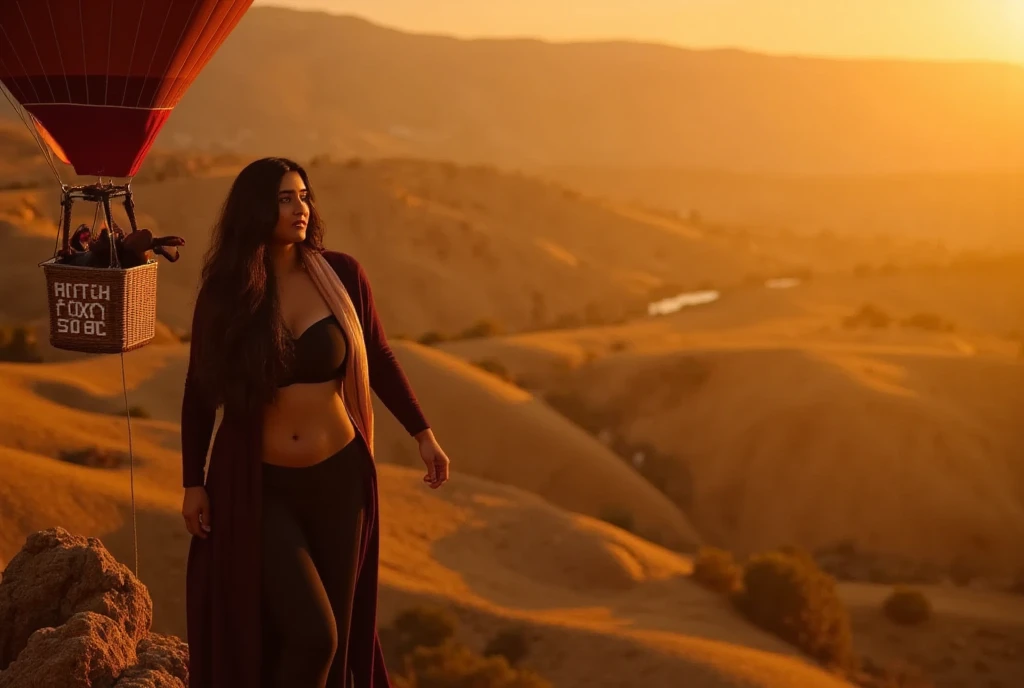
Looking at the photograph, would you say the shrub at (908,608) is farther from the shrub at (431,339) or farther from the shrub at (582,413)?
the shrub at (431,339)

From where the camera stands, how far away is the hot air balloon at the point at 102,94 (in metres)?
6.63

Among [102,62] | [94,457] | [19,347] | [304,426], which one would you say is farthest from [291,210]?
[19,347]

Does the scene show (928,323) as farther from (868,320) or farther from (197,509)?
(197,509)

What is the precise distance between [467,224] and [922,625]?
3869 cm

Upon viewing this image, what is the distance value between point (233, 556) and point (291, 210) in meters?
1.20

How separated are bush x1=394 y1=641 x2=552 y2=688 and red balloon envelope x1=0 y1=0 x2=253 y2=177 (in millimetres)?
6284

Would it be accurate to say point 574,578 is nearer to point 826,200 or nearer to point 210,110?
point 826,200

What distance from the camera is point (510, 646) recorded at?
13.4 metres

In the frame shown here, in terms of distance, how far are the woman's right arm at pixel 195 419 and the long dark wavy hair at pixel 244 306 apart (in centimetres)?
2

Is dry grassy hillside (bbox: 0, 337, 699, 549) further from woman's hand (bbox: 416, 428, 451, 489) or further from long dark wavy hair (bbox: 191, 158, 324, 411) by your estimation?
long dark wavy hair (bbox: 191, 158, 324, 411)

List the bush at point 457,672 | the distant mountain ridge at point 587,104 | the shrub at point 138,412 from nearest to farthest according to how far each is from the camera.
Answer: the bush at point 457,672, the shrub at point 138,412, the distant mountain ridge at point 587,104

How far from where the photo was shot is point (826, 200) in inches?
4018

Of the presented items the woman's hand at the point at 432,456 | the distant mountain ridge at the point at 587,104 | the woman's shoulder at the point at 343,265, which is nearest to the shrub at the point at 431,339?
the woman's hand at the point at 432,456

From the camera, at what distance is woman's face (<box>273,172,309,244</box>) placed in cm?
421
